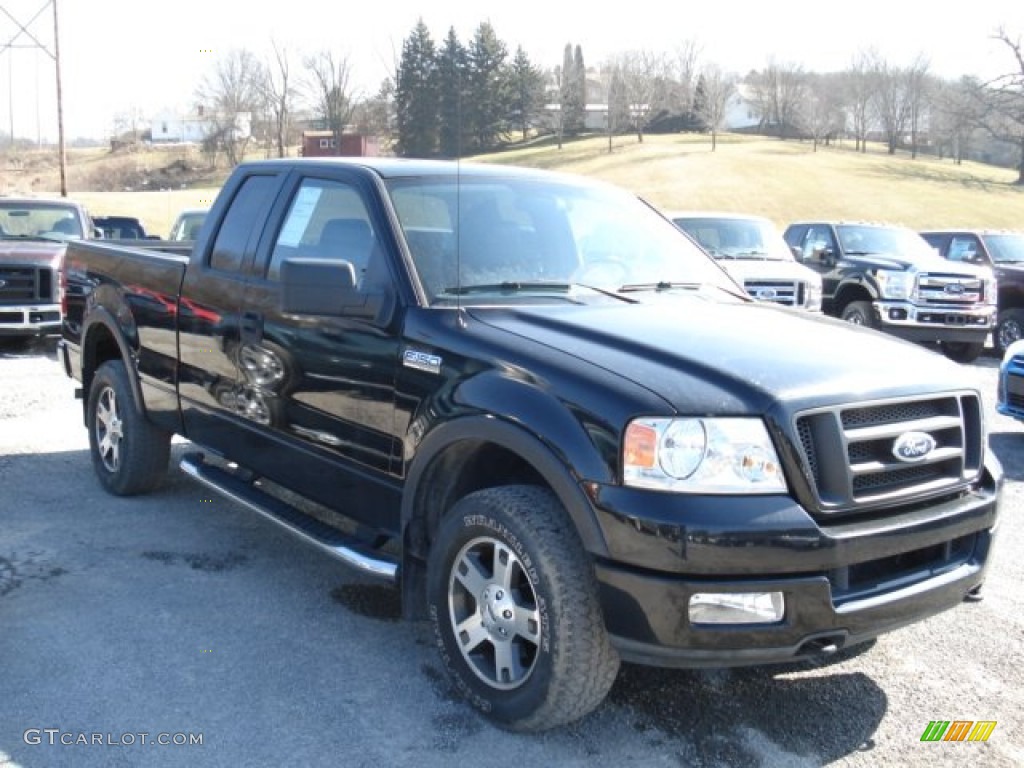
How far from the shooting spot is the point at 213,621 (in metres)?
4.45

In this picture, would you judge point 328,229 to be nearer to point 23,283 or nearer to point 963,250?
point 23,283

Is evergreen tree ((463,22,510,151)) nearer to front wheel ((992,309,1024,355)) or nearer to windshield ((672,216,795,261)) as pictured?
windshield ((672,216,795,261))

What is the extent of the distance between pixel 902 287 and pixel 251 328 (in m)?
11.2

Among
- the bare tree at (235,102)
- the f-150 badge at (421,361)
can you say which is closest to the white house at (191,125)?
the bare tree at (235,102)

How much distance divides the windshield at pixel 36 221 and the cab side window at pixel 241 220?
9.22 meters

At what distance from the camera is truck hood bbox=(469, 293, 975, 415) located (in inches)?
126

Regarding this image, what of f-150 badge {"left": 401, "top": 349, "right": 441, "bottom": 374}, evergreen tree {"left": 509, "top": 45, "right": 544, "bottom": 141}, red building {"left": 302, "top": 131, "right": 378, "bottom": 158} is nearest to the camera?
f-150 badge {"left": 401, "top": 349, "right": 441, "bottom": 374}

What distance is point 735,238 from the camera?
44.3 ft

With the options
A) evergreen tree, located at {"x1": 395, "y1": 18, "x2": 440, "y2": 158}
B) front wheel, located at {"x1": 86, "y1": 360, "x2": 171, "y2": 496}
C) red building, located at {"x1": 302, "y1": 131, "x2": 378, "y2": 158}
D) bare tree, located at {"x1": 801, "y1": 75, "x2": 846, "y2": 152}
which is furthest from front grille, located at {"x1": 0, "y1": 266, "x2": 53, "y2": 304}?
bare tree, located at {"x1": 801, "y1": 75, "x2": 846, "y2": 152}

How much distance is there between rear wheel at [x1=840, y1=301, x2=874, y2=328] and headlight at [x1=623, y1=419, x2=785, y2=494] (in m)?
11.8

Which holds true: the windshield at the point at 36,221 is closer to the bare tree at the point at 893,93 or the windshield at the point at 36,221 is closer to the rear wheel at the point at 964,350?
the rear wheel at the point at 964,350

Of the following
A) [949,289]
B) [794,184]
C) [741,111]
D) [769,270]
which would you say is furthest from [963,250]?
[741,111]

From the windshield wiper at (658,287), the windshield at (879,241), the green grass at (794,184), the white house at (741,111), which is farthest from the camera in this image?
the white house at (741,111)

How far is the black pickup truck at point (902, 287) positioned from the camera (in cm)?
1365
